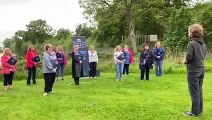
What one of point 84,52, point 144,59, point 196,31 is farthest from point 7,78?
point 196,31

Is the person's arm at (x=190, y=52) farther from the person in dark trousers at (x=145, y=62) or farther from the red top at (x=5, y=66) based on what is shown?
the person in dark trousers at (x=145, y=62)

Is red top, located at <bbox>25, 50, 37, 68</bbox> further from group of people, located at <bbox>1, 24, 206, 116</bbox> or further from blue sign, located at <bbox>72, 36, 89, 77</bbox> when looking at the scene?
blue sign, located at <bbox>72, 36, 89, 77</bbox>

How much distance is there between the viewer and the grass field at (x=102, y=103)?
10297mm

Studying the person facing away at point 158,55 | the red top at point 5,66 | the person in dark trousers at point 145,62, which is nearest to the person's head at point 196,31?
the red top at point 5,66

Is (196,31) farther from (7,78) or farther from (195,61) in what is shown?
(7,78)

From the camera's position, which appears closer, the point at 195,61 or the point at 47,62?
the point at 195,61

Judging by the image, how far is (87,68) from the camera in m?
20.7

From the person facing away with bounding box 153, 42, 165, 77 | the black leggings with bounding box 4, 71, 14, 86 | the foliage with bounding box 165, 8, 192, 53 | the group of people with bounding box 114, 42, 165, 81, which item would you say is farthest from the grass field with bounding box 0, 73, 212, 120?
the foliage with bounding box 165, 8, 192, 53

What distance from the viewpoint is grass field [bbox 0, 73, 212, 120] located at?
10297 millimetres

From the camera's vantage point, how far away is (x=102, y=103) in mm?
11969

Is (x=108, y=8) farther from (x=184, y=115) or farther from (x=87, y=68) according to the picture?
(x=184, y=115)

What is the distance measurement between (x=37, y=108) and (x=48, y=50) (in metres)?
3.16

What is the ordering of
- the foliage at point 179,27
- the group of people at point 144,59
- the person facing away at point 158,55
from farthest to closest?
the foliage at point 179,27
the person facing away at point 158,55
the group of people at point 144,59

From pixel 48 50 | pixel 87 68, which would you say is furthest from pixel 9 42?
pixel 48 50
